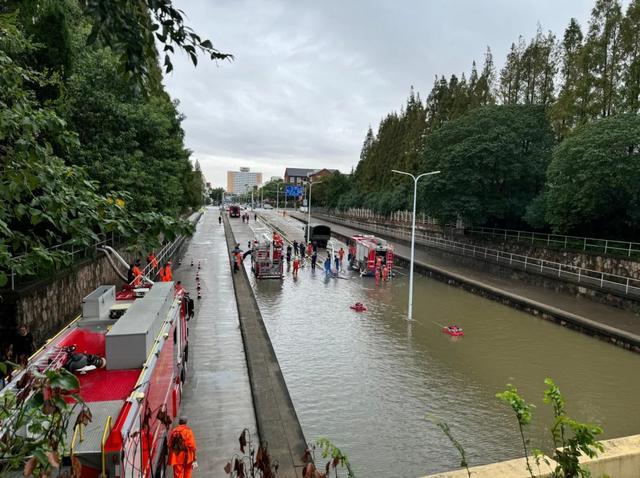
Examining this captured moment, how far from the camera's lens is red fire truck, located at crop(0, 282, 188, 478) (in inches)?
180

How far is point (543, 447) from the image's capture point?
907cm

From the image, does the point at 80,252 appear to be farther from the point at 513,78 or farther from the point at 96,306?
the point at 513,78

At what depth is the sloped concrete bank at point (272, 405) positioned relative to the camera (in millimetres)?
7848

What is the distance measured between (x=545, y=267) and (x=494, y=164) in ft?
30.2

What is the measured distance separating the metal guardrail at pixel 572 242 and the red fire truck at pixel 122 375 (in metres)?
23.8

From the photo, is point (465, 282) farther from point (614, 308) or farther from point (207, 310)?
point (207, 310)

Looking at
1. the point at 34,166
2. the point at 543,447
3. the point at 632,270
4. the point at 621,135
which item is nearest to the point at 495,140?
the point at 621,135

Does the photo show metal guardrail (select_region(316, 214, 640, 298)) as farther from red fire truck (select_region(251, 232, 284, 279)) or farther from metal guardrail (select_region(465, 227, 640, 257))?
red fire truck (select_region(251, 232, 284, 279))

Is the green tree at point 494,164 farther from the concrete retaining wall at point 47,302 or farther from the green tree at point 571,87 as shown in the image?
the concrete retaining wall at point 47,302

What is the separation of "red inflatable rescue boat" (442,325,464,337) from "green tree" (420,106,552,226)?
61.5 feet

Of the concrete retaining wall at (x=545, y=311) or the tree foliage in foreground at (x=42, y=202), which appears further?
the concrete retaining wall at (x=545, y=311)

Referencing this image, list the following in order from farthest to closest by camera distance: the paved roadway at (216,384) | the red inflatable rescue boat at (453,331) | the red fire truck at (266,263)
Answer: the red fire truck at (266,263)
the red inflatable rescue boat at (453,331)
the paved roadway at (216,384)

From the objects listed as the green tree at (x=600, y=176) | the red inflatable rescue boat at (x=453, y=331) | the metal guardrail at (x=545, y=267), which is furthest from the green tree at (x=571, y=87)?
the red inflatable rescue boat at (x=453, y=331)

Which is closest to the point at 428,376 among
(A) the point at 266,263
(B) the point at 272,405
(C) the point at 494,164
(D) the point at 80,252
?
(B) the point at 272,405
